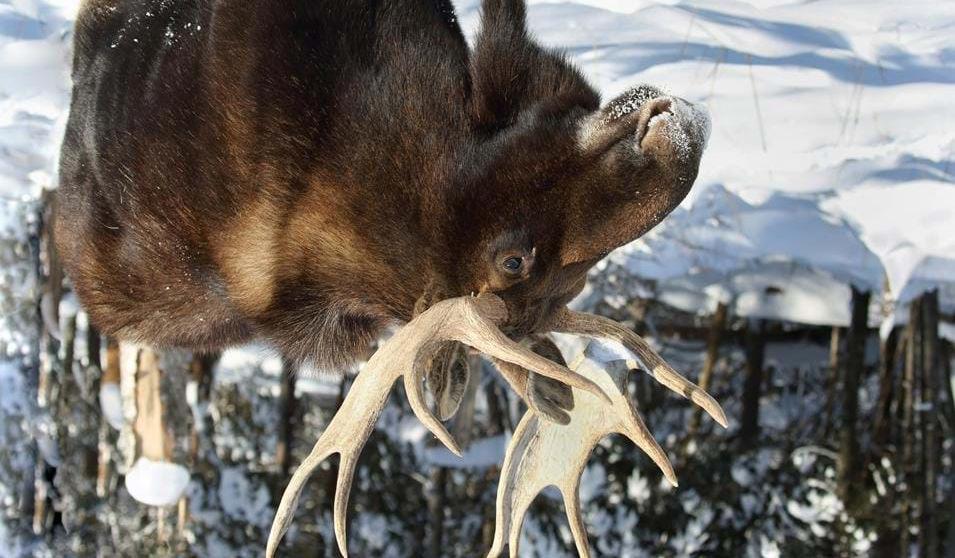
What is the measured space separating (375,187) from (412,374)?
0.87 feet

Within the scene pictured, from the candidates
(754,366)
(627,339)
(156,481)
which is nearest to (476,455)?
(754,366)

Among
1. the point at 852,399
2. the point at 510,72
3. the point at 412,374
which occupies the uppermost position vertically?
the point at 510,72

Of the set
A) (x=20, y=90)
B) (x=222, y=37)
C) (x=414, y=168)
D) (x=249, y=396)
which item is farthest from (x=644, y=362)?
(x=249, y=396)

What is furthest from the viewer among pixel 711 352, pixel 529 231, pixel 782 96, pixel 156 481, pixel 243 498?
pixel 243 498

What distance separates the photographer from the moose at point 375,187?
1.34 meters

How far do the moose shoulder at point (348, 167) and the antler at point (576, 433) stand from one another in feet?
0.45

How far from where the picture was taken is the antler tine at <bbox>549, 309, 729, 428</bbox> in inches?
61.8

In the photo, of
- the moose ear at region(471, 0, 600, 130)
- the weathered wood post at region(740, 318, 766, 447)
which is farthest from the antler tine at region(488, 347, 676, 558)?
the weathered wood post at region(740, 318, 766, 447)

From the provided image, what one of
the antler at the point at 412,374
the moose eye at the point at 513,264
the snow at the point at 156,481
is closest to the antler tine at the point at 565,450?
the antler at the point at 412,374

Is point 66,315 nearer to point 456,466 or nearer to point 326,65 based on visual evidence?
point 456,466

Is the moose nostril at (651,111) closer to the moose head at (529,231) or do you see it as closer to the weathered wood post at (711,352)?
the moose head at (529,231)

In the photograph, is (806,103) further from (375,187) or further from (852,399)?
(852,399)

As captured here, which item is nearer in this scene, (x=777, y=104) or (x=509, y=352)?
(x=509, y=352)

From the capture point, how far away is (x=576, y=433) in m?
1.68
